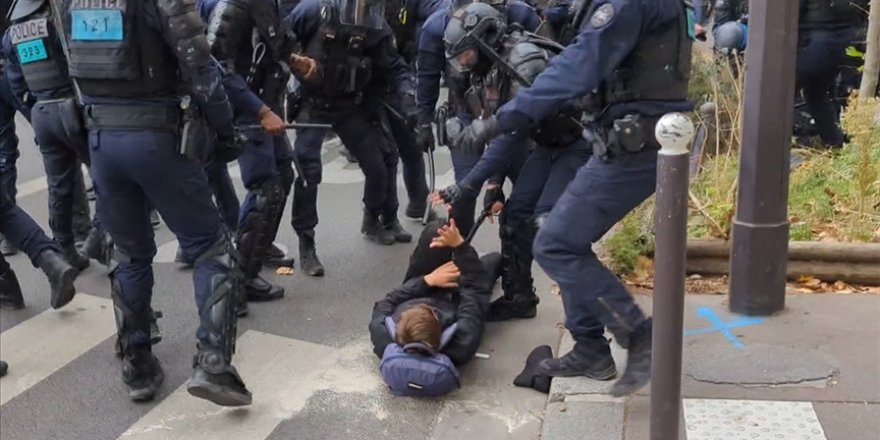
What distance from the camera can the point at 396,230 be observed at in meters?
6.57

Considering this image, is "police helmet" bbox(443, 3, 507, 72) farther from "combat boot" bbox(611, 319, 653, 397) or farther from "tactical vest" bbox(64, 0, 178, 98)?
"combat boot" bbox(611, 319, 653, 397)

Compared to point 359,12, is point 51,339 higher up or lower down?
lower down

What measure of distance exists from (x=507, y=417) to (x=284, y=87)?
2.56 metres

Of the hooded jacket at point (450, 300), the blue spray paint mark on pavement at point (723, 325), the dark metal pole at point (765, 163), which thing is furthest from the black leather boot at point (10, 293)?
the dark metal pole at point (765, 163)

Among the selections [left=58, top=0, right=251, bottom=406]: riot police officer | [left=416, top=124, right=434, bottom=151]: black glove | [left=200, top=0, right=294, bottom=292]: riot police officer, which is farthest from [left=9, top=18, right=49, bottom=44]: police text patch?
[left=416, top=124, right=434, bottom=151]: black glove

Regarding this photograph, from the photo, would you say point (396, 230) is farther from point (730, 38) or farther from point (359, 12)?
point (730, 38)

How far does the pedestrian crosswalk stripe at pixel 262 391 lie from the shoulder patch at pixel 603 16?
190 centimetres

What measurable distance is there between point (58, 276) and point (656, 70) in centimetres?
332

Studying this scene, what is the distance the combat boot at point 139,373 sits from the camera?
428 centimetres

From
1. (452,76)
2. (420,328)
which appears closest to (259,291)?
Result: (420,328)

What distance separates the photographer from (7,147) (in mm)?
6234

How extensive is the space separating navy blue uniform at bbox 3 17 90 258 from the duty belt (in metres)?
0.27

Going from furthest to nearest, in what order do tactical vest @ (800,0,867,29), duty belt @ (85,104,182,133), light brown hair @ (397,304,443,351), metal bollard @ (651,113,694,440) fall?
tactical vest @ (800,0,867,29) < light brown hair @ (397,304,443,351) < duty belt @ (85,104,182,133) < metal bollard @ (651,113,694,440)

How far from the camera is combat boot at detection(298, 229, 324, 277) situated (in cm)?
591
